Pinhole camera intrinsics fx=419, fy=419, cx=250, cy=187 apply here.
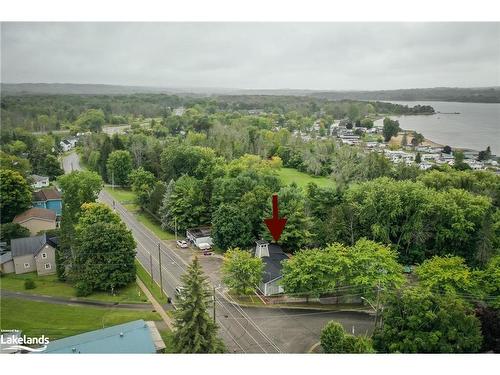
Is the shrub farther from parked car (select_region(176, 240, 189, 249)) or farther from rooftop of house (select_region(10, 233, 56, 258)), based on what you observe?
parked car (select_region(176, 240, 189, 249))

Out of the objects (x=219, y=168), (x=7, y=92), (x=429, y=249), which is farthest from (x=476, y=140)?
(x=7, y=92)

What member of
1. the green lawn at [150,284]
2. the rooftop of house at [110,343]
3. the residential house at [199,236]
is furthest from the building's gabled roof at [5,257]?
the residential house at [199,236]

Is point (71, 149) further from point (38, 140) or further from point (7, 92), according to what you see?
point (7, 92)

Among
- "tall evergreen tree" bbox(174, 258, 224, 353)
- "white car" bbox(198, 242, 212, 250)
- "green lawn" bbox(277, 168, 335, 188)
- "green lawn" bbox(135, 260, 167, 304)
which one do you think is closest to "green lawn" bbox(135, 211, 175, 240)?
"white car" bbox(198, 242, 212, 250)

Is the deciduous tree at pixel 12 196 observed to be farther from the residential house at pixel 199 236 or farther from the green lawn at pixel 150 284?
the residential house at pixel 199 236

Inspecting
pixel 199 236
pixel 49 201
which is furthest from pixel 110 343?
pixel 49 201

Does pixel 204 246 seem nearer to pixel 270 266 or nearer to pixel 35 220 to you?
pixel 270 266
